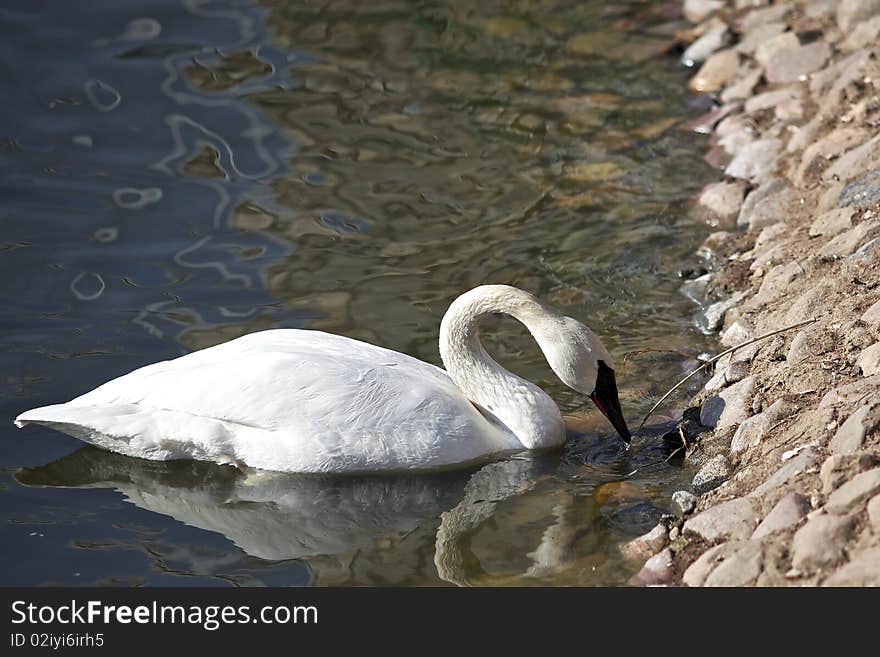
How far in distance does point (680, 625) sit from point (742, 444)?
1.49 m

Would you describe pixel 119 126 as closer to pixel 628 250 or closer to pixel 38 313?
pixel 38 313

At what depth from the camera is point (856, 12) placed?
10680mm

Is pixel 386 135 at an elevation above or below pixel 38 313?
→ above

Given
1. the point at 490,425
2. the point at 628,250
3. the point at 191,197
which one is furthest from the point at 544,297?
the point at 191,197

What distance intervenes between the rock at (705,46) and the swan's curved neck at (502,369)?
226 inches

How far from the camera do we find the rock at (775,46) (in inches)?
431

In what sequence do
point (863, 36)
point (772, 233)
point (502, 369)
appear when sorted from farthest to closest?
point (863, 36) → point (772, 233) → point (502, 369)

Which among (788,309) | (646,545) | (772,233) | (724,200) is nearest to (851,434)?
(646,545)

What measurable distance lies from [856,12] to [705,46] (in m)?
1.63

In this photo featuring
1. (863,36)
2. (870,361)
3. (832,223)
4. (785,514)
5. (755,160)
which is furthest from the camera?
(863,36)

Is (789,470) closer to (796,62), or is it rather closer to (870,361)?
(870,361)

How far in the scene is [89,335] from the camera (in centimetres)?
823

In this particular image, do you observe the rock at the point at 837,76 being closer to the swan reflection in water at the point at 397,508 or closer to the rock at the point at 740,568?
the swan reflection in water at the point at 397,508

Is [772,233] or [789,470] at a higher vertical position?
[772,233]
